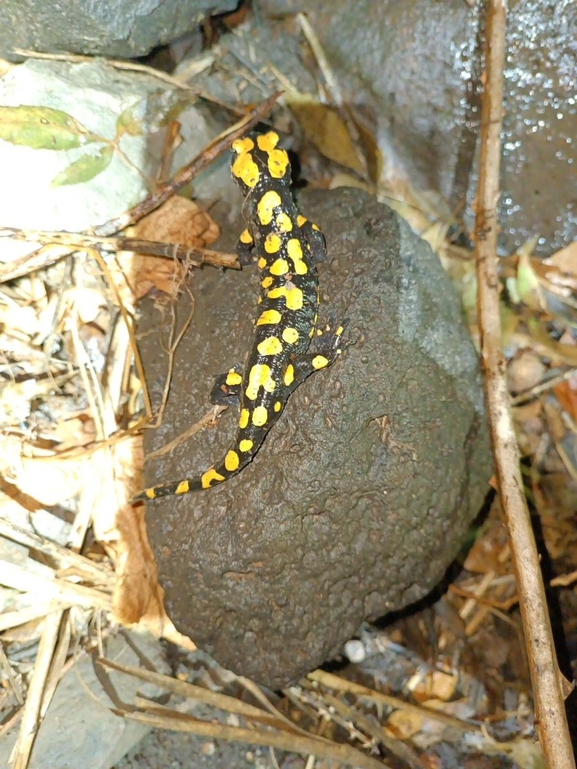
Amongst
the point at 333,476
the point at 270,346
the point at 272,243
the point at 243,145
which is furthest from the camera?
the point at 243,145

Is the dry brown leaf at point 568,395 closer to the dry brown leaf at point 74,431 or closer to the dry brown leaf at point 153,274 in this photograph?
the dry brown leaf at point 153,274

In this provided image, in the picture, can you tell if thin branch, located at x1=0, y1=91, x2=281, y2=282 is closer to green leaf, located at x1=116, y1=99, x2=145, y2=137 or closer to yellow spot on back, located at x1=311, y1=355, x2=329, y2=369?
green leaf, located at x1=116, y1=99, x2=145, y2=137

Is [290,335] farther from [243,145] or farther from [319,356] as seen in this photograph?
[243,145]

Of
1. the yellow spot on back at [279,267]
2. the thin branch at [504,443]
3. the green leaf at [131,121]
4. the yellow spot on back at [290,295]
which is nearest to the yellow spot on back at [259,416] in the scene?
the yellow spot on back at [290,295]

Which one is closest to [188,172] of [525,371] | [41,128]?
[41,128]

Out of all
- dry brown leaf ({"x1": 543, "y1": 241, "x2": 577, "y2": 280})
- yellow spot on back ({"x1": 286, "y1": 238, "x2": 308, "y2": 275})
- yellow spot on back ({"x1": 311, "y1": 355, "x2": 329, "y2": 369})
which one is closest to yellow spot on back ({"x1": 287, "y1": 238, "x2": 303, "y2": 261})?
yellow spot on back ({"x1": 286, "y1": 238, "x2": 308, "y2": 275})

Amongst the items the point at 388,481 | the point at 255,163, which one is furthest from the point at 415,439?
the point at 255,163

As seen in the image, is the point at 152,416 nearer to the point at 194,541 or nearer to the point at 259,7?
the point at 194,541
